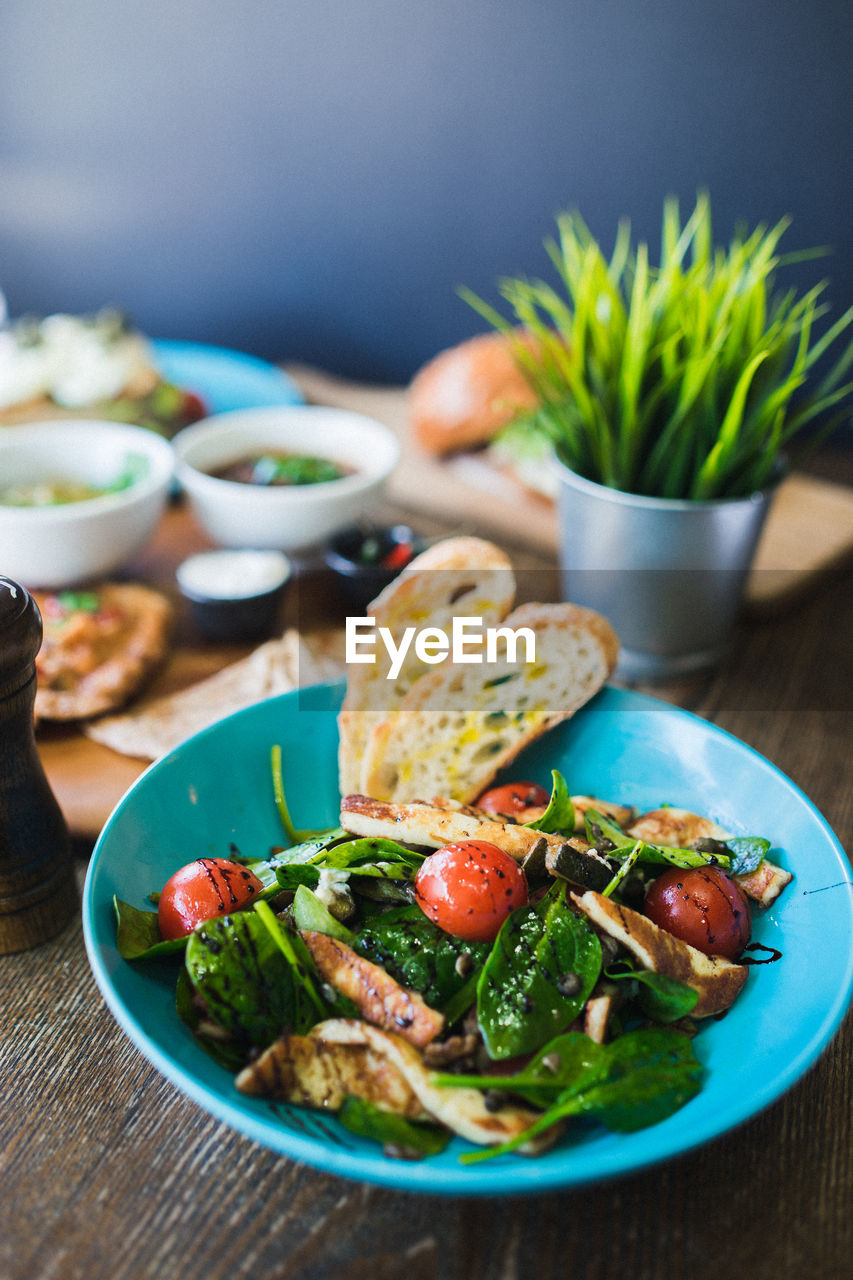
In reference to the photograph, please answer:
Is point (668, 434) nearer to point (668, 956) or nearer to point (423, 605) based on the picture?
point (423, 605)

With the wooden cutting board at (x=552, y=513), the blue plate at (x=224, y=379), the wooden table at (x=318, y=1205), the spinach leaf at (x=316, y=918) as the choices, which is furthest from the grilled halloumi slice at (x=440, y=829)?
the blue plate at (x=224, y=379)

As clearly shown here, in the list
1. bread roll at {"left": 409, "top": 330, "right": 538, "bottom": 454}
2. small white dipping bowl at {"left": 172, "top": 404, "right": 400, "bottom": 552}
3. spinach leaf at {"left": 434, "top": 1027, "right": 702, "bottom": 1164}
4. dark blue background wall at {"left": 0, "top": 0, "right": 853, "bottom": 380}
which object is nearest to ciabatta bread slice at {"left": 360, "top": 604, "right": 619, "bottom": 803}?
spinach leaf at {"left": 434, "top": 1027, "right": 702, "bottom": 1164}

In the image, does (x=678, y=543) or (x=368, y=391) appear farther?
(x=368, y=391)

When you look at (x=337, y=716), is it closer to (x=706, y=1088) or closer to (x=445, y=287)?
(x=706, y=1088)

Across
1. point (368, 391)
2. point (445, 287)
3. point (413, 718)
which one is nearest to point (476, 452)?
point (368, 391)

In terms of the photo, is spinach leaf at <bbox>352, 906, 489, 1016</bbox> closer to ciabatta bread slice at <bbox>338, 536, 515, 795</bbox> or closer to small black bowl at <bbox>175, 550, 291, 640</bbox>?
ciabatta bread slice at <bbox>338, 536, 515, 795</bbox>

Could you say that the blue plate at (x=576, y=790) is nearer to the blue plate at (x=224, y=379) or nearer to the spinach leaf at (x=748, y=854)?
the spinach leaf at (x=748, y=854)
